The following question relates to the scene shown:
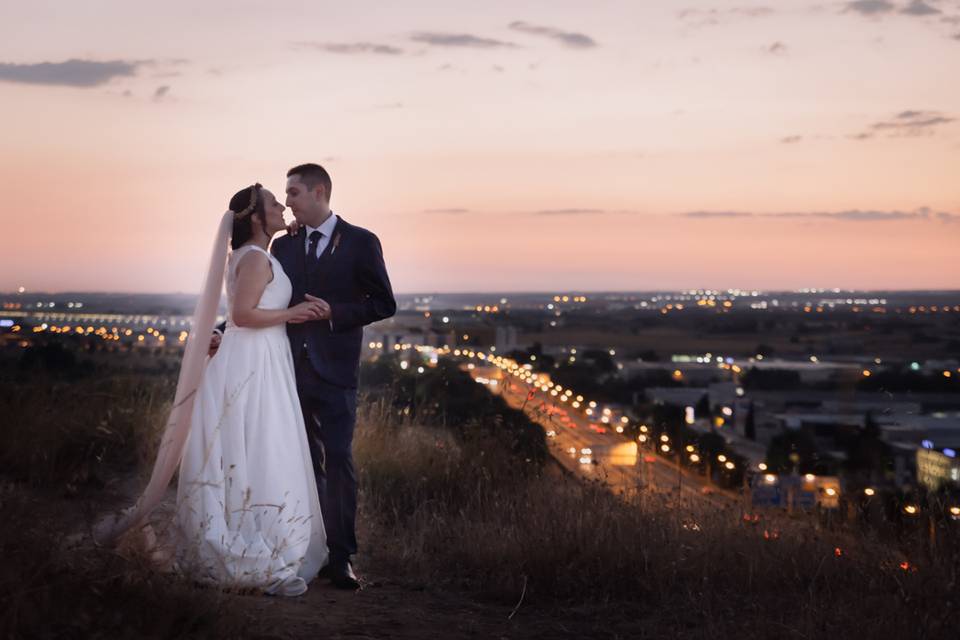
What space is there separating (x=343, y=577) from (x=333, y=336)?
120cm

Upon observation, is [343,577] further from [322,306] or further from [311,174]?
[311,174]

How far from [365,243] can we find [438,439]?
3055mm

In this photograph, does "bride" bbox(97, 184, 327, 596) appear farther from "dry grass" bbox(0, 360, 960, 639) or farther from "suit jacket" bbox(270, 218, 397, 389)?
"dry grass" bbox(0, 360, 960, 639)

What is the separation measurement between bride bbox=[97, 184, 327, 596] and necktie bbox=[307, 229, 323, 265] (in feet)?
0.52

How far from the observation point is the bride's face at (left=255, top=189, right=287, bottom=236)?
549 cm

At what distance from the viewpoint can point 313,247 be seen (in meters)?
5.66

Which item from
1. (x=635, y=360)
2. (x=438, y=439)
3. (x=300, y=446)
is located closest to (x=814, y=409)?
(x=635, y=360)

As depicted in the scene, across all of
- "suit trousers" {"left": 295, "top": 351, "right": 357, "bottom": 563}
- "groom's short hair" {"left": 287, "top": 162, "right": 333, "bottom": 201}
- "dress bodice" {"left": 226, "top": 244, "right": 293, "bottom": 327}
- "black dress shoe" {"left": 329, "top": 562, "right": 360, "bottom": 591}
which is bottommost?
"black dress shoe" {"left": 329, "top": 562, "right": 360, "bottom": 591}

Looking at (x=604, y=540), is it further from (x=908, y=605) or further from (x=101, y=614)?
(x=101, y=614)

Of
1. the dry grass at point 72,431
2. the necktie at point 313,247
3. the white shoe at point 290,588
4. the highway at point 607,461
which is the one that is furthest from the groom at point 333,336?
the dry grass at point 72,431

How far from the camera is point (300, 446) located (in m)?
5.49

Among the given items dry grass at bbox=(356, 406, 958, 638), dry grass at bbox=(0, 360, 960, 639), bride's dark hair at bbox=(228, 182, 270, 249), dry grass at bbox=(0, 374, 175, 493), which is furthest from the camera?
dry grass at bbox=(0, 374, 175, 493)

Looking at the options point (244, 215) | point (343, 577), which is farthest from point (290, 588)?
point (244, 215)

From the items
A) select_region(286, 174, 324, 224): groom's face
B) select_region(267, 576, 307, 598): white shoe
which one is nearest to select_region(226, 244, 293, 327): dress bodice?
select_region(286, 174, 324, 224): groom's face
